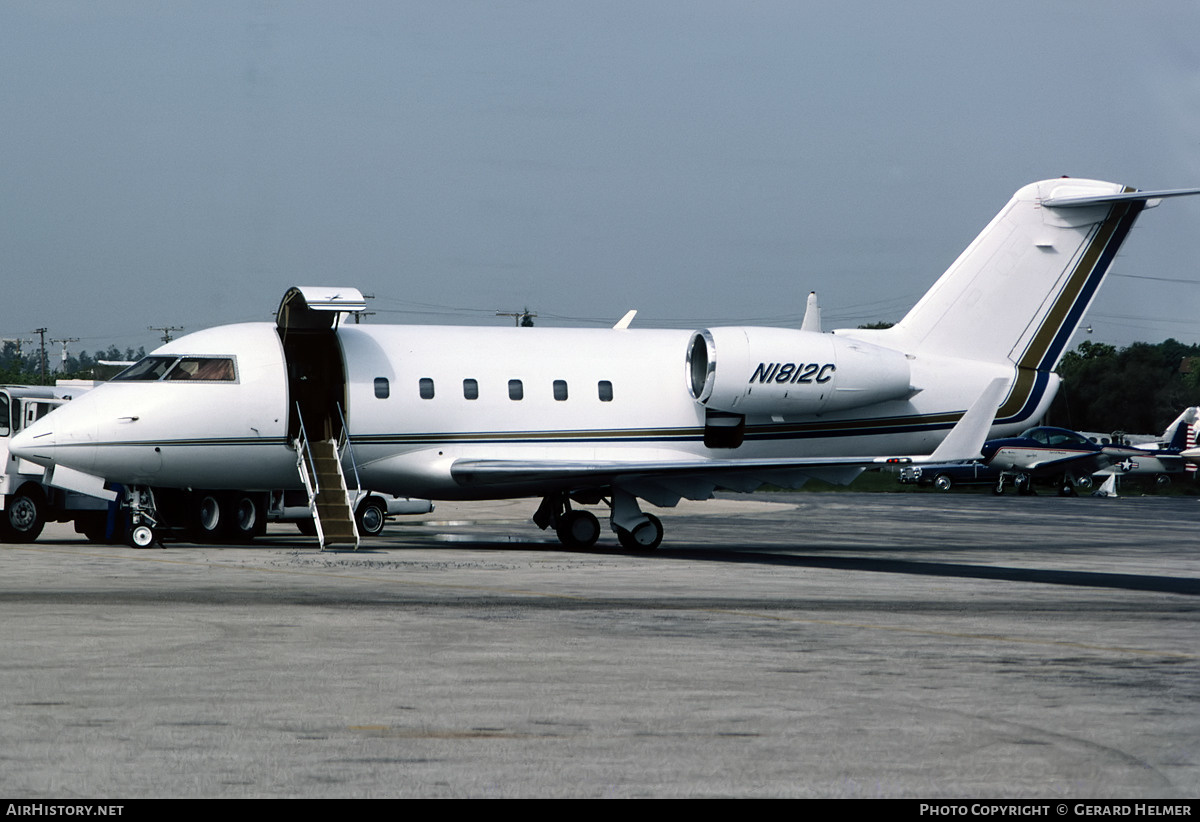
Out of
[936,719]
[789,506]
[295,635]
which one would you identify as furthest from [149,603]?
[789,506]

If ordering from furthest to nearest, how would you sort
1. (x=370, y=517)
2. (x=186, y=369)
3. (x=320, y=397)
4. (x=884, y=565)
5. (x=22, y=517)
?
(x=370, y=517) < (x=22, y=517) < (x=320, y=397) < (x=186, y=369) < (x=884, y=565)

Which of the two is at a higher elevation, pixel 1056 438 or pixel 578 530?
pixel 1056 438

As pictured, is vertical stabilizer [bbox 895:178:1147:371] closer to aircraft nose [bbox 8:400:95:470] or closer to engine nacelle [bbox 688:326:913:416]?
engine nacelle [bbox 688:326:913:416]

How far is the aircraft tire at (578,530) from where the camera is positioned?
2483 centimetres

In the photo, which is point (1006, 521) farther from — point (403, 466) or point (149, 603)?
point (149, 603)

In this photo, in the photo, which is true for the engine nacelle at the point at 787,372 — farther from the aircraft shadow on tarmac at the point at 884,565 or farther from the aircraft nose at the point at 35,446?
the aircraft nose at the point at 35,446

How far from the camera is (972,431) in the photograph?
21.3 meters

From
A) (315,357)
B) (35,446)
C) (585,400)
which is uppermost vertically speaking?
(315,357)

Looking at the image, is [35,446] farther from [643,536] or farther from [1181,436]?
[1181,436]

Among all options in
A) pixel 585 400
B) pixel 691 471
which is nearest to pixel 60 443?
pixel 585 400

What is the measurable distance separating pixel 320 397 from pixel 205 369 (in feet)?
6.39

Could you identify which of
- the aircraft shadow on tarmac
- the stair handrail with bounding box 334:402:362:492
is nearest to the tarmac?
the aircraft shadow on tarmac

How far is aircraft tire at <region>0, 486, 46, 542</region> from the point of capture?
24.9 metres

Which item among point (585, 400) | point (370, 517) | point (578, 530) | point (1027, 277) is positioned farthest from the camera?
point (370, 517)
